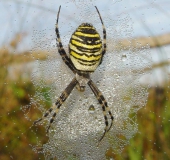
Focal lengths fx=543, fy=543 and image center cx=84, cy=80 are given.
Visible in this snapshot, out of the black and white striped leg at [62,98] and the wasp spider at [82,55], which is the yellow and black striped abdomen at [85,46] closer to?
the wasp spider at [82,55]

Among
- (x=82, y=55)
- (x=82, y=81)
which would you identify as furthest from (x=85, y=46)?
(x=82, y=81)

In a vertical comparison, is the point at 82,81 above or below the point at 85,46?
below

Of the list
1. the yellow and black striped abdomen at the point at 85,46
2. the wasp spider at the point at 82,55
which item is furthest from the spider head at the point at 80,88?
the yellow and black striped abdomen at the point at 85,46

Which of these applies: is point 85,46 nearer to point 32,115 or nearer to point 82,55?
point 82,55

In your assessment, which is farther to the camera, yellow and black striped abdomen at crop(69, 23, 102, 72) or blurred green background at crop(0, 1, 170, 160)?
blurred green background at crop(0, 1, 170, 160)

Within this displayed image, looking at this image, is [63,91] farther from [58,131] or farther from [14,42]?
[14,42]

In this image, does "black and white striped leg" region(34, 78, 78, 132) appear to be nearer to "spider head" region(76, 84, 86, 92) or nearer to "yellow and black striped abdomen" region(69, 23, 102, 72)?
"spider head" region(76, 84, 86, 92)

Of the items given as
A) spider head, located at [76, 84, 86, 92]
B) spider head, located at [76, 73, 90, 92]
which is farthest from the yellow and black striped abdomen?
spider head, located at [76, 84, 86, 92]
